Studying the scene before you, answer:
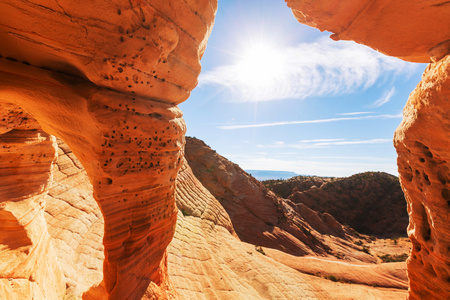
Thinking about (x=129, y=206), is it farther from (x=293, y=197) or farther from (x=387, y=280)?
(x=293, y=197)

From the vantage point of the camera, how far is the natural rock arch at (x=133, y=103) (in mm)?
3477

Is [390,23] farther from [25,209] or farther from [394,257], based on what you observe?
[394,257]

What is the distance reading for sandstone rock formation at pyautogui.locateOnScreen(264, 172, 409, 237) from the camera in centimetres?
3700

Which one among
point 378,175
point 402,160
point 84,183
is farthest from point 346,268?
point 378,175

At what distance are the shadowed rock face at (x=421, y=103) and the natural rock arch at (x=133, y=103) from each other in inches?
0.9

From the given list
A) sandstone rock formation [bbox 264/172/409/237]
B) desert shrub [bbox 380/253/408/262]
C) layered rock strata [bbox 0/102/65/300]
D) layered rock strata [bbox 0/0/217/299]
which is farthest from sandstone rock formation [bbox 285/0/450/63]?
sandstone rock formation [bbox 264/172/409/237]

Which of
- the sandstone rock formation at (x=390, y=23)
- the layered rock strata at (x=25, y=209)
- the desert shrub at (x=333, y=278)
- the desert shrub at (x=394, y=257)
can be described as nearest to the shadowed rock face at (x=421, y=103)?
the sandstone rock formation at (x=390, y=23)

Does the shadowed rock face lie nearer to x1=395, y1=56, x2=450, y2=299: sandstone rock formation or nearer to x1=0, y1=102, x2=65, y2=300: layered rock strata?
x1=395, y1=56, x2=450, y2=299: sandstone rock formation

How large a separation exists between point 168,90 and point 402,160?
7.43 meters

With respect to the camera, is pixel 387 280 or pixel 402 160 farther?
pixel 387 280

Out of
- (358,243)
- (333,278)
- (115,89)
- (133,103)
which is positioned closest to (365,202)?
(358,243)

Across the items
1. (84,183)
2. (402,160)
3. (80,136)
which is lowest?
(84,183)

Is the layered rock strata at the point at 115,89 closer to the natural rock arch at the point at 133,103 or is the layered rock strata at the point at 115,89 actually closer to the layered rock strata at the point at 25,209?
the natural rock arch at the point at 133,103

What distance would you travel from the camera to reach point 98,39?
343 centimetres
